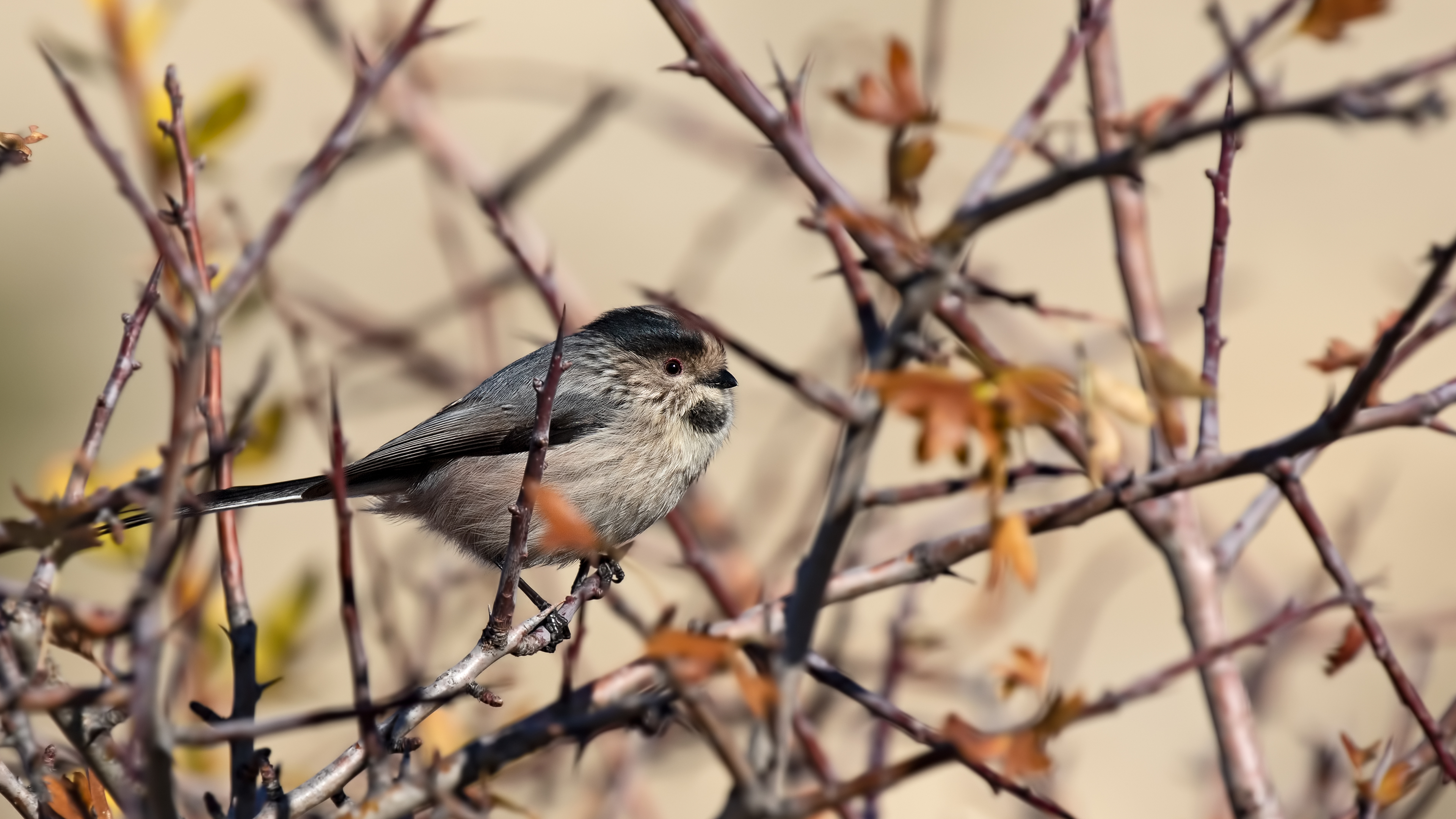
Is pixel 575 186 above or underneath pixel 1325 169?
above

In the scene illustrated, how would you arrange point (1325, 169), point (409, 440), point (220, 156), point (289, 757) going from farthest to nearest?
point (1325, 169) < point (289, 757) < point (409, 440) < point (220, 156)

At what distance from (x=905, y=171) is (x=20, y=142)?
1.50 meters

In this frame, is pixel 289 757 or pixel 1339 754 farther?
pixel 289 757

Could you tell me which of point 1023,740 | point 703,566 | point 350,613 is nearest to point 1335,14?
point 1023,740

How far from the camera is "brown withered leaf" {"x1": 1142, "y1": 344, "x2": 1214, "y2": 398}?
158 centimetres

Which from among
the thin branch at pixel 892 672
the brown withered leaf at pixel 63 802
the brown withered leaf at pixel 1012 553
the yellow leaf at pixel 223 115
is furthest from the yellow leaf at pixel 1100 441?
the yellow leaf at pixel 223 115

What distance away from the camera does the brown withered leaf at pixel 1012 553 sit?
4.90 ft

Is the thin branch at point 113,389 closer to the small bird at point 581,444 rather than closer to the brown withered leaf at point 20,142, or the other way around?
the brown withered leaf at point 20,142

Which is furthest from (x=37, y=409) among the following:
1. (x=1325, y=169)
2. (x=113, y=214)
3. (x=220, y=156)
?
(x=1325, y=169)

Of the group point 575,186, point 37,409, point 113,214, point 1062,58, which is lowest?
point 1062,58

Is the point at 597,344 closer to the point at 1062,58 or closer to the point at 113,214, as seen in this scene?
the point at 1062,58

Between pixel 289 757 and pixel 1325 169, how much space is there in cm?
750

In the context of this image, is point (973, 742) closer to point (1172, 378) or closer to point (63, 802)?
point (1172, 378)

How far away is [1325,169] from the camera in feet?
28.9
